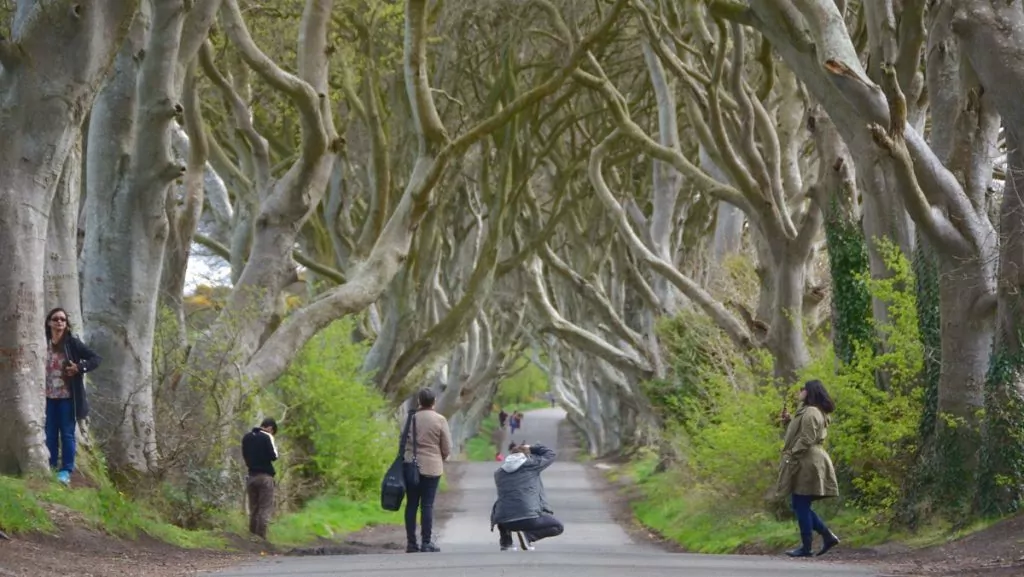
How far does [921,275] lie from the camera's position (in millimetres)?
14977

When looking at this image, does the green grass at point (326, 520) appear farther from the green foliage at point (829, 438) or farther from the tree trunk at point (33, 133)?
the tree trunk at point (33, 133)

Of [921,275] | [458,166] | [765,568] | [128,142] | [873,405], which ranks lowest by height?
[765,568]

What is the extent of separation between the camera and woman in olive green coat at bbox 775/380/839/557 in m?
13.9

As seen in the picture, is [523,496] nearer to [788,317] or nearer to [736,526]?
[736,526]

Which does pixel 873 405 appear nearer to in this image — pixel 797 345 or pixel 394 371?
pixel 797 345

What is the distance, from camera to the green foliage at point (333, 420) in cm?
2466

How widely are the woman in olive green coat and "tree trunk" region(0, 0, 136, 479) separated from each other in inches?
267

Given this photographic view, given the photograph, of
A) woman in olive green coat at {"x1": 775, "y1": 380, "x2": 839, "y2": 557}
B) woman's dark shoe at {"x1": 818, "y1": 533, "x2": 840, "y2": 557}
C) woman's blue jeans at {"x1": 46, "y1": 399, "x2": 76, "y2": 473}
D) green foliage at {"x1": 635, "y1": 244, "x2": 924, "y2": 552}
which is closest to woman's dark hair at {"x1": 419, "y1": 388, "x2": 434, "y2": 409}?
woman's blue jeans at {"x1": 46, "y1": 399, "x2": 76, "y2": 473}

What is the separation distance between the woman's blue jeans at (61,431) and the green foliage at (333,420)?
10537 millimetres

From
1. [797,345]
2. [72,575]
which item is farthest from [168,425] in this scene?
[797,345]

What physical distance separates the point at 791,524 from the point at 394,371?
37.7 ft

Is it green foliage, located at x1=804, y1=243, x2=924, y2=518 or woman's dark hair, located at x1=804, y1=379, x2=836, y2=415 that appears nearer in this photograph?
woman's dark hair, located at x1=804, y1=379, x2=836, y2=415

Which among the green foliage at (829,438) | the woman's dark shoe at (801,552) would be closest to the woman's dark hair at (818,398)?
the woman's dark shoe at (801,552)

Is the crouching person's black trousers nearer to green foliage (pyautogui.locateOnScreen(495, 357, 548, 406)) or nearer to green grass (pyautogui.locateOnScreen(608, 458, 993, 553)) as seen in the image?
green grass (pyautogui.locateOnScreen(608, 458, 993, 553))
